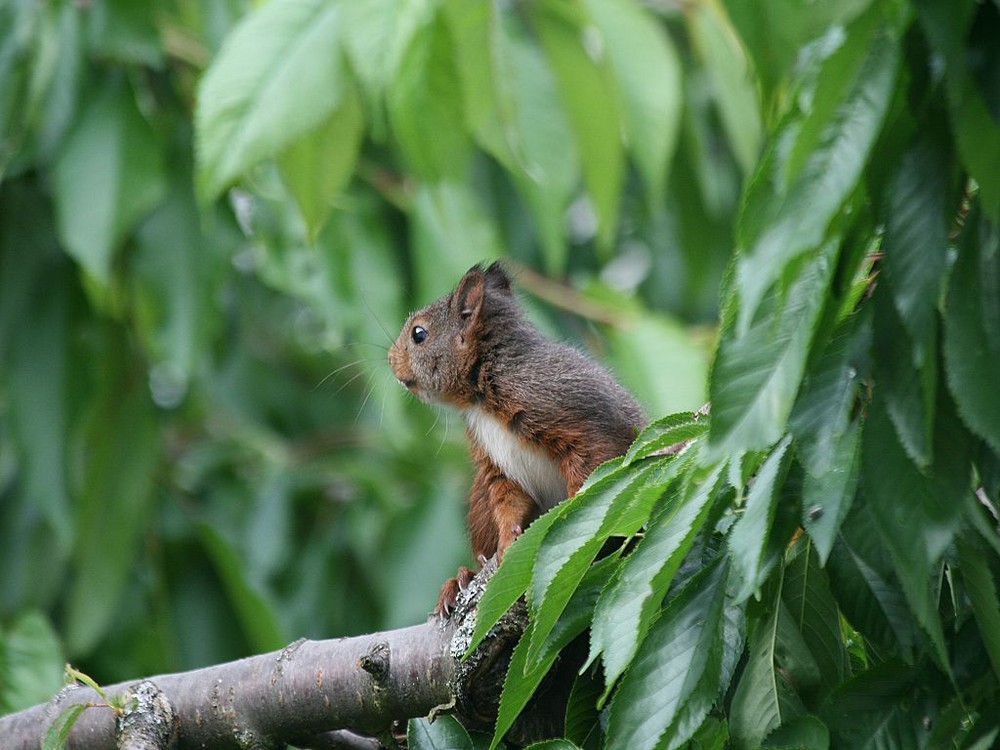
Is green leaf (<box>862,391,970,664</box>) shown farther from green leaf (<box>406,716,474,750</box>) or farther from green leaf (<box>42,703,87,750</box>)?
green leaf (<box>42,703,87,750</box>)

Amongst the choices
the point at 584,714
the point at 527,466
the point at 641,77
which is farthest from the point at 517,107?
the point at 584,714

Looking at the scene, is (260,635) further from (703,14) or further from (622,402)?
(703,14)

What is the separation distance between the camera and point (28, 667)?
12.8 ft

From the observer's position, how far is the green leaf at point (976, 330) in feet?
4.88

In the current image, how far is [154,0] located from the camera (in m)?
4.84

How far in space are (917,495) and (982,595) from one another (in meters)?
0.26

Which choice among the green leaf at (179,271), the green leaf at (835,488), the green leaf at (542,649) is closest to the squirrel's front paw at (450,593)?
the green leaf at (542,649)

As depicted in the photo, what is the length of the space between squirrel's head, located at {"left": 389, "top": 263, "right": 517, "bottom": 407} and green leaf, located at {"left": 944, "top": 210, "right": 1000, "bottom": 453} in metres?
2.44

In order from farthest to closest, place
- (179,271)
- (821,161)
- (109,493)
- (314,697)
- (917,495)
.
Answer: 1. (109,493)
2. (179,271)
3. (314,697)
4. (917,495)
5. (821,161)

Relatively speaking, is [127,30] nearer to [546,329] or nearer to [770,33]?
[546,329]

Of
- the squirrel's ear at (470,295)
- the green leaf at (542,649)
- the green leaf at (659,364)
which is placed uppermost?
the squirrel's ear at (470,295)

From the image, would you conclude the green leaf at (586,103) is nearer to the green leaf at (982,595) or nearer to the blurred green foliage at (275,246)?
the blurred green foliage at (275,246)

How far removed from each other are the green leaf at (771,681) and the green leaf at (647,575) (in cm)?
21

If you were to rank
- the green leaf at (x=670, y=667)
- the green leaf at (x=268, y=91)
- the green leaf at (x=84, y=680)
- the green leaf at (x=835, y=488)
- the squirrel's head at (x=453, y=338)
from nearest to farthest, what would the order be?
the green leaf at (x=835, y=488)
the green leaf at (x=670, y=667)
the green leaf at (x=84, y=680)
the green leaf at (x=268, y=91)
the squirrel's head at (x=453, y=338)
